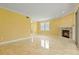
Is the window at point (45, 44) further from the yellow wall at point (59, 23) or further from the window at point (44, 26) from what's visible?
the window at point (44, 26)

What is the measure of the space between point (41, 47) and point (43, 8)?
1.16m

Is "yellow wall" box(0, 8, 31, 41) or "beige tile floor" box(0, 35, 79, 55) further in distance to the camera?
"yellow wall" box(0, 8, 31, 41)

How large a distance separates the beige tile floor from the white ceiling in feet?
2.18

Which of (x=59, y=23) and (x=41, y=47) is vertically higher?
(x=59, y=23)

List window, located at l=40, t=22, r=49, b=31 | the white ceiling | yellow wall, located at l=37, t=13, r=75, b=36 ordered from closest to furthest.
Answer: the white ceiling
yellow wall, located at l=37, t=13, r=75, b=36
window, located at l=40, t=22, r=49, b=31

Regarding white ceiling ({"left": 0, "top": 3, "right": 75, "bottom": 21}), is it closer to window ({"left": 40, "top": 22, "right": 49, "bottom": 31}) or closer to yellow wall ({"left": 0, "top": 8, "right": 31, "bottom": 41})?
window ({"left": 40, "top": 22, "right": 49, "bottom": 31})

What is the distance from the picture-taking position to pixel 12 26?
405cm

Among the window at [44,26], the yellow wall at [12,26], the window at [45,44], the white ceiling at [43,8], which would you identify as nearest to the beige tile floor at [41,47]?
the window at [45,44]

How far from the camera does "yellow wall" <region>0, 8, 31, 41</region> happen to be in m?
3.65

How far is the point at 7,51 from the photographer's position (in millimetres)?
3096

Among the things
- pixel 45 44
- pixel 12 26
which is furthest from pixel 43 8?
pixel 12 26

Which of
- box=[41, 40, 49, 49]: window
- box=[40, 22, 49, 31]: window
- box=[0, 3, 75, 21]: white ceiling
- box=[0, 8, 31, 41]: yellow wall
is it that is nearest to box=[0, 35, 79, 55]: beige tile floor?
box=[41, 40, 49, 49]: window

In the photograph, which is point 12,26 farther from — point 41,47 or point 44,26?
point 41,47

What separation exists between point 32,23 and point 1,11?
3.52 feet
